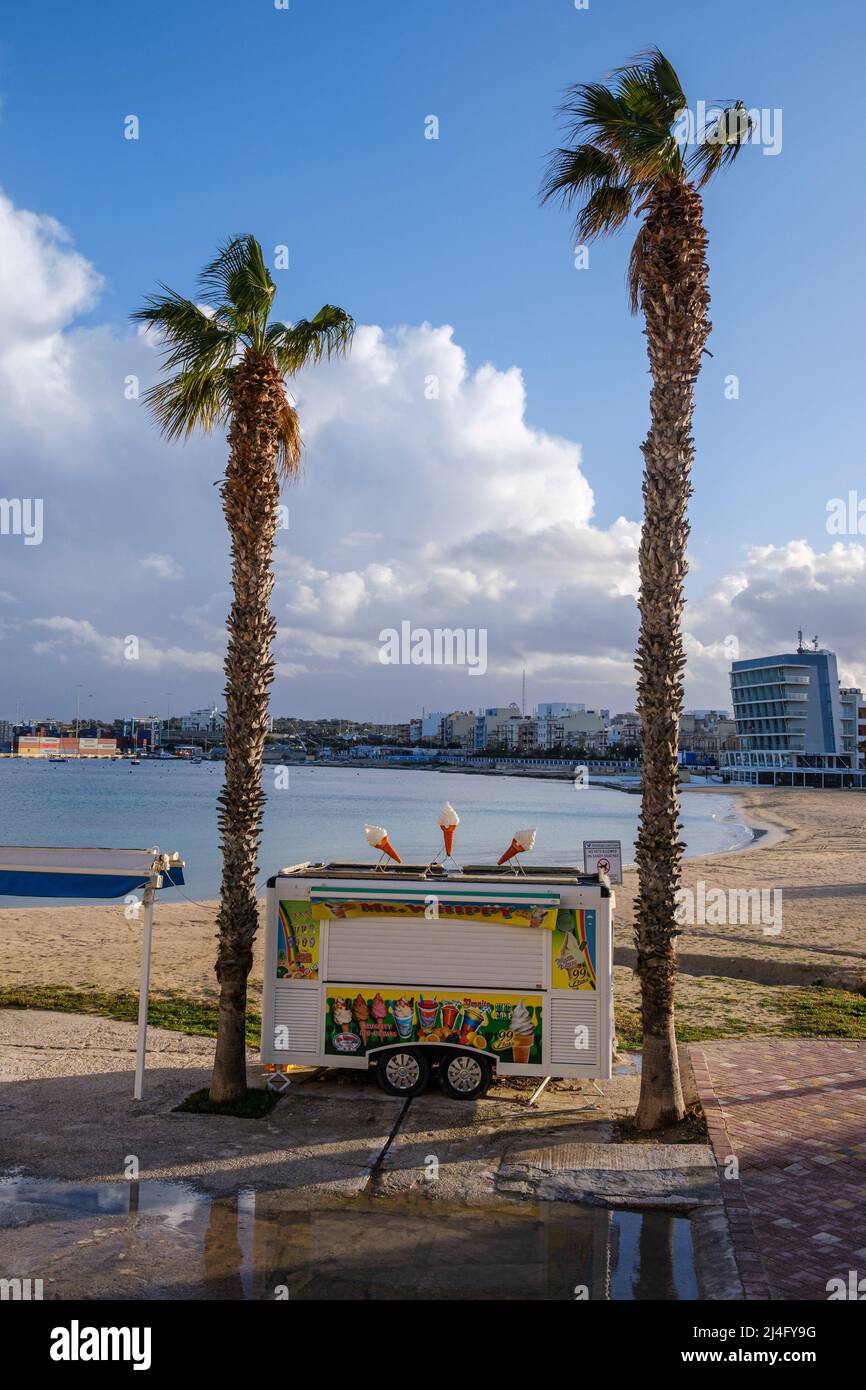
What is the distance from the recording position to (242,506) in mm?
10617

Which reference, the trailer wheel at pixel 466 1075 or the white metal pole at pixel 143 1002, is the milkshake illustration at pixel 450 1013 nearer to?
Answer: the trailer wheel at pixel 466 1075

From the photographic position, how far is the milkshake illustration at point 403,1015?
33.1ft

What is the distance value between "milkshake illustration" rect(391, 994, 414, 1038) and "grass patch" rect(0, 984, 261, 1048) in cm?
350

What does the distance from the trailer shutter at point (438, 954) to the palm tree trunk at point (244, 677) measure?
1064 mm

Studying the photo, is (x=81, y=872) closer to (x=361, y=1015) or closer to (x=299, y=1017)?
(x=299, y=1017)

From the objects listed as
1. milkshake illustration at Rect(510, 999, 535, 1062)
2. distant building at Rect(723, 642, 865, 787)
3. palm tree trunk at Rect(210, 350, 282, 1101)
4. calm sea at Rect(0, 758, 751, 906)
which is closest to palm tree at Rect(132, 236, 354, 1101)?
palm tree trunk at Rect(210, 350, 282, 1101)

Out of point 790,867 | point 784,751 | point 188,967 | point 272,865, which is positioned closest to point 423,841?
point 272,865

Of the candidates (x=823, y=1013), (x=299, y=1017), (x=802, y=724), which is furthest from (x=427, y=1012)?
(x=802, y=724)

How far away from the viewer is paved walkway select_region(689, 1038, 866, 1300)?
6.52m

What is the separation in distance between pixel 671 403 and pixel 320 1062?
758cm

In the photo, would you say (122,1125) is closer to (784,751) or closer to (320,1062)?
(320,1062)

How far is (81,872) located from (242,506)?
4.24 metres

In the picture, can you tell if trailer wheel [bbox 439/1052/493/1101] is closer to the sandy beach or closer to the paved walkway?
the paved walkway
